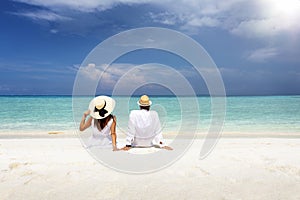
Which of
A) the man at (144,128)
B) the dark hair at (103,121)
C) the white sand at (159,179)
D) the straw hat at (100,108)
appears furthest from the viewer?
the man at (144,128)

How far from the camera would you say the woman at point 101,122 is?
16.6 ft

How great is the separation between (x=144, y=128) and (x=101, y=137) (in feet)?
2.77

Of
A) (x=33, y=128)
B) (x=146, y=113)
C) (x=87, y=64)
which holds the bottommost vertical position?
(x=33, y=128)

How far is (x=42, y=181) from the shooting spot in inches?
137

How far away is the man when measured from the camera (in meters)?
5.41

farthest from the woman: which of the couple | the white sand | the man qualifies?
the white sand

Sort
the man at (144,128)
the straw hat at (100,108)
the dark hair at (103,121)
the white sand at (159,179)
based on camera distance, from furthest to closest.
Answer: the man at (144,128) < the dark hair at (103,121) < the straw hat at (100,108) < the white sand at (159,179)

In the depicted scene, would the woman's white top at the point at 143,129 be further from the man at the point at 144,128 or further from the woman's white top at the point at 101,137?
the woman's white top at the point at 101,137

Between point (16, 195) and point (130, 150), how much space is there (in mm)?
2389

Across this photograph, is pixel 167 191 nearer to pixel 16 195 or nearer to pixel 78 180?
pixel 78 180

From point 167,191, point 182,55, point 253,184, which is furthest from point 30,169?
point 182,55

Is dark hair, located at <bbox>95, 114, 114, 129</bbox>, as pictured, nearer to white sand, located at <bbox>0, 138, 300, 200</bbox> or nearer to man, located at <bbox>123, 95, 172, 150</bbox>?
man, located at <bbox>123, 95, 172, 150</bbox>

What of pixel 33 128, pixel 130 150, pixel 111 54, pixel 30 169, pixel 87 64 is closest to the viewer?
pixel 30 169

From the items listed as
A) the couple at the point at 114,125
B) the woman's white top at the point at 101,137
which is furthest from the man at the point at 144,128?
the woman's white top at the point at 101,137
